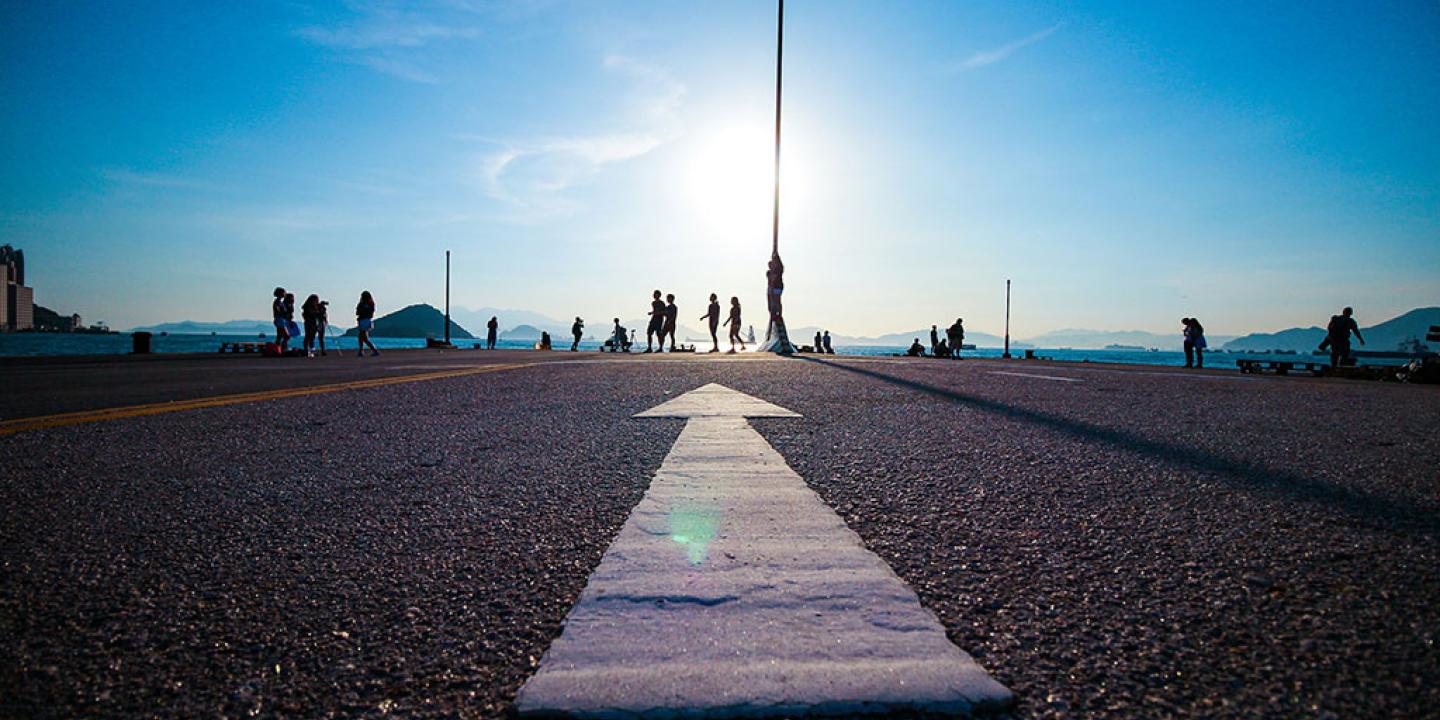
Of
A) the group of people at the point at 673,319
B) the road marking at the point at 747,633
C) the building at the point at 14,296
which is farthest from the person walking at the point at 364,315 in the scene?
the building at the point at 14,296

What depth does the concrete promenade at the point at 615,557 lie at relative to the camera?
2.96 ft

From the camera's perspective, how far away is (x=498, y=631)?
1045mm

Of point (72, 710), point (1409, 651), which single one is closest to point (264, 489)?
point (72, 710)

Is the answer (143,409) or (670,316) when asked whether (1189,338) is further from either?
(143,409)

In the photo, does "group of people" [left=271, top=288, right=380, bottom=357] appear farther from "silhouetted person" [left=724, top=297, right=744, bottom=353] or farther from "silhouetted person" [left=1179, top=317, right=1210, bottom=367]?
"silhouetted person" [left=1179, top=317, right=1210, bottom=367]

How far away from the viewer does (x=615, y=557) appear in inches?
52.1

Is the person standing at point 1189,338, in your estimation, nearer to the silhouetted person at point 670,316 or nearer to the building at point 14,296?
the silhouetted person at point 670,316

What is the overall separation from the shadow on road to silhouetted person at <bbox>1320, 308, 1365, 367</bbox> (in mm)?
Result: 20299

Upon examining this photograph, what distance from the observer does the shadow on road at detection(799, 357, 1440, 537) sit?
174 centimetres

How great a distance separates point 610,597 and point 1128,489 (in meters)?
1.74

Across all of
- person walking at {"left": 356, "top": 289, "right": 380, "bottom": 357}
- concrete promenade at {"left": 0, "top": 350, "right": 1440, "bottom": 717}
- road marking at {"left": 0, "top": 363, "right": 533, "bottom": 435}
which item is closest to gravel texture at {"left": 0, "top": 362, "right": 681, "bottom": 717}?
concrete promenade at {"left": 0, "top": 350, "right": 1440, "bottom": 717}

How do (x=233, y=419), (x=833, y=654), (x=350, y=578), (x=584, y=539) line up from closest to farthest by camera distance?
(x=833, y=654) → (x=350, y=578) → (x=584, y=539) → (x=233, y=419)

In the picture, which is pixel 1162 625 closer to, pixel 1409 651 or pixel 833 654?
pixel 1409 651

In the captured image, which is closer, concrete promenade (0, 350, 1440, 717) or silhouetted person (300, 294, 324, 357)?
concrete promenade (0, 350, 1440, 717)
